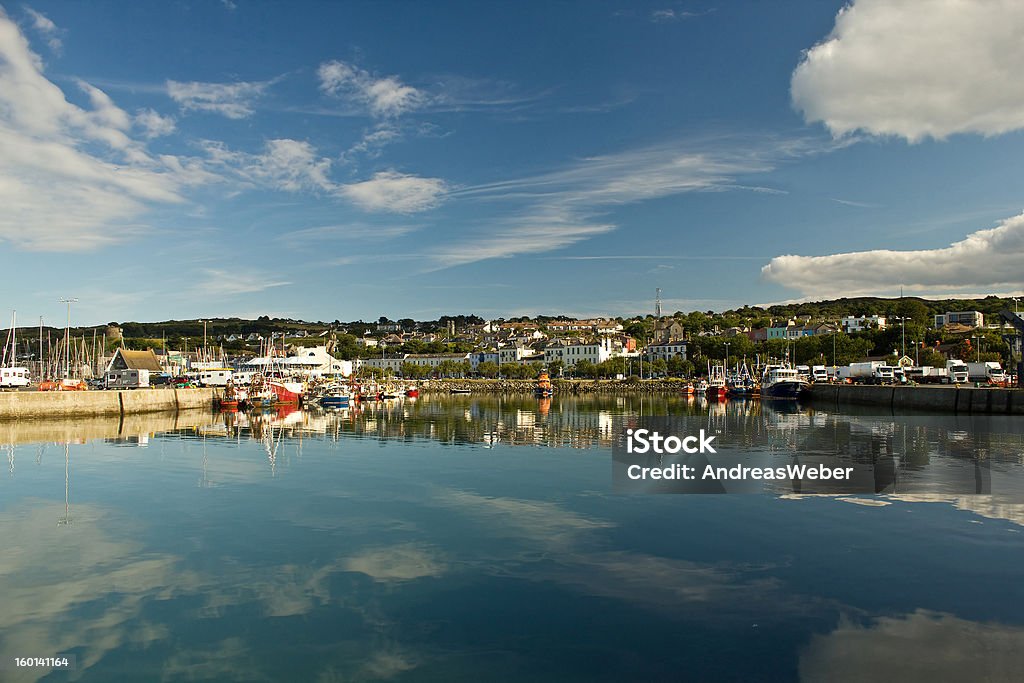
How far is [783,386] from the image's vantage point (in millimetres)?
75125

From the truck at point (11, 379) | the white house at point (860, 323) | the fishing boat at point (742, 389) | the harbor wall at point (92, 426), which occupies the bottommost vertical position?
the fishing boat at point (742, 389)

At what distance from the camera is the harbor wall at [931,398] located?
45781 millimetres

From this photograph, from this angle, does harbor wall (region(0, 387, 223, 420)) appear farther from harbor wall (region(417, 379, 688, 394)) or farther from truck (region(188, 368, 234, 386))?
harbor wall (region(417, 379, 688, 394))

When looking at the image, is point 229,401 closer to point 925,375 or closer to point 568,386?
point 925,375

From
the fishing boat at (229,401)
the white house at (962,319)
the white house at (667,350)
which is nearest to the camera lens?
the fishing boat at (229,401)

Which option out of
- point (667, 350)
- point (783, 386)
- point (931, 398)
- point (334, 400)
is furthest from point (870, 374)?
point (667, 350)

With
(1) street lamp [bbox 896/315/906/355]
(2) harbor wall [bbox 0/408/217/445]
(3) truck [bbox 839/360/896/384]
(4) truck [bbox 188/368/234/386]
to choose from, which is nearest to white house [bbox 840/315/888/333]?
A: (1) street lamp [bbox 896/315/906/355]

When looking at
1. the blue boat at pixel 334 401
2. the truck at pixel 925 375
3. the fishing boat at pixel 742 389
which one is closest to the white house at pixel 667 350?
the fishing boat at pixel 742 389

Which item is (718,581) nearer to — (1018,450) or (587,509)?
(587,509)

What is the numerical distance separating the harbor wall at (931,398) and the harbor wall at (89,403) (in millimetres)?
57085

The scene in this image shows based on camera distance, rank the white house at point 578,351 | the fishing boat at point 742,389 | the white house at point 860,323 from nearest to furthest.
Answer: the fishing boat at point 742,389, the white house at point 578,351, the white house at point 860,323

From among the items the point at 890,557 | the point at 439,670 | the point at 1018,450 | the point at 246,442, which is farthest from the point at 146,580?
the point at 1018,450

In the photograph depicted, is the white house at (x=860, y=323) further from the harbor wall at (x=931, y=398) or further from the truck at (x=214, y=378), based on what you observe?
the truck at (x=214, y=378)

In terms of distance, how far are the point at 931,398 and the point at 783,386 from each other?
2055cm
